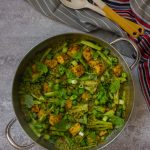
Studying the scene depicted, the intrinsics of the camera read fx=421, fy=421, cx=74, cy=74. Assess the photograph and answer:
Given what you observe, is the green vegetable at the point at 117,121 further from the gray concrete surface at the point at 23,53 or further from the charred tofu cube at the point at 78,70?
the charred tofu cube at the point at 78,70

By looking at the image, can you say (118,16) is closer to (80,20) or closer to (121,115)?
(80,20)

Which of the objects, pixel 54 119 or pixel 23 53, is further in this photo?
pixel 23 53

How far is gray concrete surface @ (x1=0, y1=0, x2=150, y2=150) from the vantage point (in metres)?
1.36

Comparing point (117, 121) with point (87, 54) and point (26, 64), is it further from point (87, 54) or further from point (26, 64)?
point (26, 64)

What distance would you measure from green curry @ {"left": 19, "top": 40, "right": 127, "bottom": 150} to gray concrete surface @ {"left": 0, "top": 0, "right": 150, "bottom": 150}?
0.07 metres

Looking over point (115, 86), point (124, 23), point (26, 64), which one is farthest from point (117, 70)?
point (26, 64)

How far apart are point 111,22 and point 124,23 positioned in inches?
→ 1.6

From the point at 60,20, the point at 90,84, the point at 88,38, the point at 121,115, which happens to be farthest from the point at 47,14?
the point at 121,115

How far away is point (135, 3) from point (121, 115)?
0.36 meters

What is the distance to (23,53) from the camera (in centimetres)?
140

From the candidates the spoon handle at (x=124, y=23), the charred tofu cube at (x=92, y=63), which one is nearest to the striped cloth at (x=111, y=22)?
the spoon handle at (x=124, y=23)

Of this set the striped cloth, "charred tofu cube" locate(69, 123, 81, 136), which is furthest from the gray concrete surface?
"charred tofu cube" locate(69, 123, 81, 136)

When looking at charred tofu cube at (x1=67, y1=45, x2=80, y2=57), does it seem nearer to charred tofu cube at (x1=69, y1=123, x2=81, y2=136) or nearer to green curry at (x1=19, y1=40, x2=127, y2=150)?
green curry at (x1=19, y1=40, x2=127, y2=150)

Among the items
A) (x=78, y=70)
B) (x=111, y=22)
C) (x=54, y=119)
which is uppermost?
(x=111, y=22)
